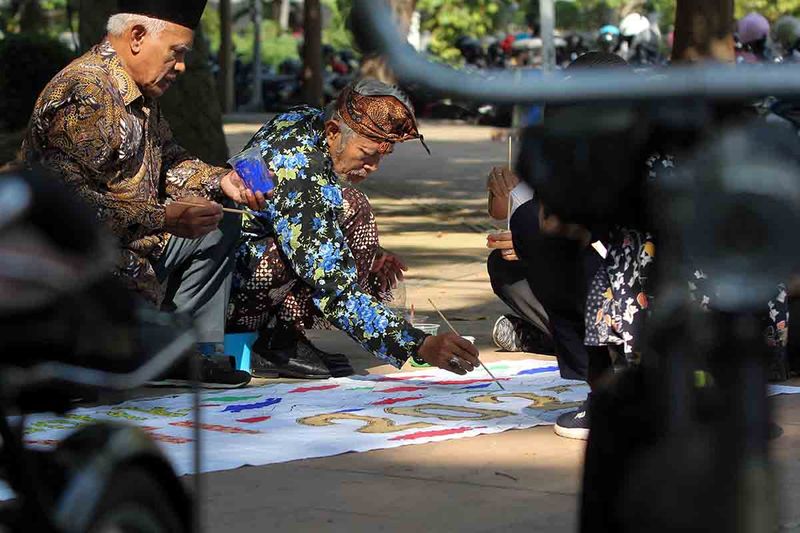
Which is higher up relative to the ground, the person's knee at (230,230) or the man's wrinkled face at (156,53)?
the man's wrinkled face at (156,53)

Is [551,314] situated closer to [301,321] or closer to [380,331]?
[380,331]

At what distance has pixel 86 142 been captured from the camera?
5398 mm

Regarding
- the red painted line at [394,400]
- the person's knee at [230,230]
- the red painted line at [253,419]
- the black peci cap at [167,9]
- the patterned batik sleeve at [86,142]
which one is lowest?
the red painted line at [394,400]

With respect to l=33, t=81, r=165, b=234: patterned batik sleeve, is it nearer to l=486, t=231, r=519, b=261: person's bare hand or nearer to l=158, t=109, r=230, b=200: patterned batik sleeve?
l=158, t=109, r=230, b=200: patterned batik sleeve

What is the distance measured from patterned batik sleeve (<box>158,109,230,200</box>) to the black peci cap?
0.52m

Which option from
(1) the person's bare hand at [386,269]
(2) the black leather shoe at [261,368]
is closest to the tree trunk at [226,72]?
(1) the person's bare hand at [386,269]

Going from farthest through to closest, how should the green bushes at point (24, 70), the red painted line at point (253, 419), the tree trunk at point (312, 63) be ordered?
the tree trunk at point (312, 63), the green bushes at point (24, 70), the red painted line at point (253, 419)

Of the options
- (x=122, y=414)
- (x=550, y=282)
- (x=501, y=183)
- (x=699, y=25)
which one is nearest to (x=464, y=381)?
(x=501, y=183)

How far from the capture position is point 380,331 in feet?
18.4

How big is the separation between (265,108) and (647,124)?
31293 mm

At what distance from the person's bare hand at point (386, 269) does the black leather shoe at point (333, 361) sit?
1.09 ft

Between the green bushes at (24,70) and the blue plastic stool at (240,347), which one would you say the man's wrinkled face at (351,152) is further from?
the green bushes at (24,70)

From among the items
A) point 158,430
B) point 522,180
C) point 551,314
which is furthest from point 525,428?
point 522,180

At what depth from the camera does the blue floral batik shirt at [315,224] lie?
576 centimetres
